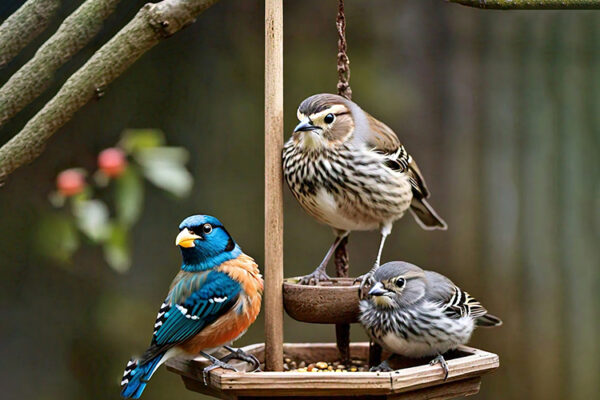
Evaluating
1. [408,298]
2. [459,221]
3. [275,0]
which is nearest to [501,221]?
[459,221]

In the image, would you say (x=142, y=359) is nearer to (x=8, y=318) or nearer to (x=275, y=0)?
(x=275, y=0)

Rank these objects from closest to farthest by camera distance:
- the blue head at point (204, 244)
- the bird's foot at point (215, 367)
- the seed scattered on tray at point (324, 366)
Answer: the bird's foot at point (215, 367)
the blue head at point (204, 244)
the seed scattered on tray at point (324, 366)

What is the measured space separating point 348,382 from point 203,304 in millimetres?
686

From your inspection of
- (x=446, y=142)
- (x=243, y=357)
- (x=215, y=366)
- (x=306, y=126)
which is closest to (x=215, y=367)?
(x=215, y=366)

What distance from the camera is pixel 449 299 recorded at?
10.3 ft

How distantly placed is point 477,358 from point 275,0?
1.44m

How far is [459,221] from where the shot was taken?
5.27m

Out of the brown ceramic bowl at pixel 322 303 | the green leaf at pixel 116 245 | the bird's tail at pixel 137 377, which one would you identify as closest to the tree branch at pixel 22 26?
the green leaf at pixel 116 245

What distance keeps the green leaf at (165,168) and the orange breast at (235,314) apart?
15.2 inches

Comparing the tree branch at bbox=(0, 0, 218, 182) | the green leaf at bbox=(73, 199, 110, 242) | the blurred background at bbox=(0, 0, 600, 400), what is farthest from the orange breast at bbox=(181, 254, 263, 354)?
the blurred background at bbox=(0, 0, 600, 400)

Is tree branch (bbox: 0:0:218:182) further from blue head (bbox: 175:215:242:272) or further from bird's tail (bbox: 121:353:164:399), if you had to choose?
bird's tail (bbox: 121:353:164:399)

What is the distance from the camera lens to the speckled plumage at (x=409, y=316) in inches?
116

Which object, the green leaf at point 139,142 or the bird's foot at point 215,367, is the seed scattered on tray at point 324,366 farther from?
the green leaf at point 139,142

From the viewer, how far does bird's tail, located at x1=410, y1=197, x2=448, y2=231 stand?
348 centimetres
